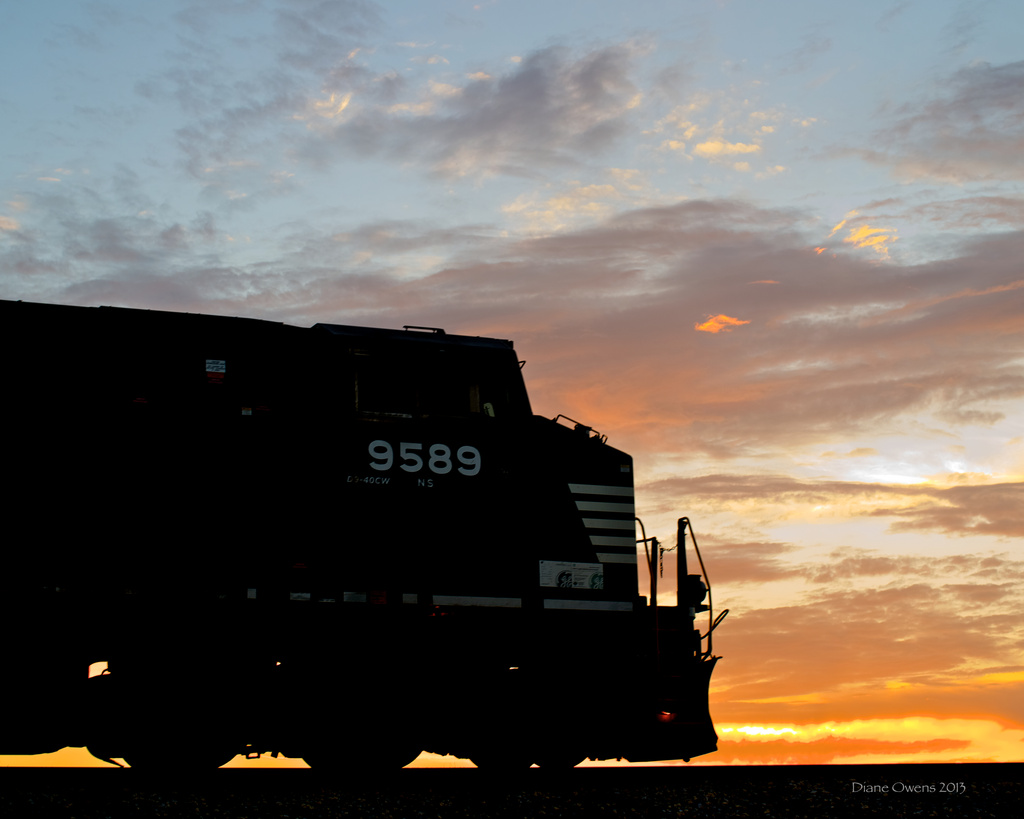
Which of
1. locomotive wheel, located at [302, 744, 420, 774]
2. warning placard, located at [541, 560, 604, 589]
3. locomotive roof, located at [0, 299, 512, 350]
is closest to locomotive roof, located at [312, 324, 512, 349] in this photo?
locomotive roof, located at [0, 299, 512, 350]

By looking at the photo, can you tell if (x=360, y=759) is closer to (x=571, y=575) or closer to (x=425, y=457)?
(x=571, y=575)

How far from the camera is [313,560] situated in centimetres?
1041

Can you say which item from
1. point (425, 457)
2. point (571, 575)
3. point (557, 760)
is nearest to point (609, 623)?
point (571, 575)

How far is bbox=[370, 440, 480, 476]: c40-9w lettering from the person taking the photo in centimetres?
1074

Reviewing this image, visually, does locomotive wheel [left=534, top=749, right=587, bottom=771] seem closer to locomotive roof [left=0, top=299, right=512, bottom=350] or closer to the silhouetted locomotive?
the silhouetted locomotive

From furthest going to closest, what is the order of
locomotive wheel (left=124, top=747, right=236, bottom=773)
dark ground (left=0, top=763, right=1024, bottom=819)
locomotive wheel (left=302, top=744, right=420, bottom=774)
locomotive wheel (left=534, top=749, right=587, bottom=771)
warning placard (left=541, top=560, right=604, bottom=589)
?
warning placard (left=541, top=560, right=604, bottom=589)
locomotive wheel (left=534, top=749, right=587, bottom=771)
locomotive wheel (left=302, top=744, right=420, bottom=774)
locomotive wheel (left=124, top=747, right=236, bottom=773)
dark ground (left=0, top=763, right=1024, bottom=819)

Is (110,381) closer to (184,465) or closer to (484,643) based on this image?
(184,465)

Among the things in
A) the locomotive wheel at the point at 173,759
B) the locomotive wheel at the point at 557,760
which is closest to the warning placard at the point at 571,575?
the locomotive wheel at the point at 557,760

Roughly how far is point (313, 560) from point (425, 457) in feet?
5.35

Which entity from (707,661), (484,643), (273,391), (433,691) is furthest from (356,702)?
(707,661)

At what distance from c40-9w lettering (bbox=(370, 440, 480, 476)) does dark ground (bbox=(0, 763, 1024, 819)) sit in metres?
3.15

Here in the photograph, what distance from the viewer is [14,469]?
978cm

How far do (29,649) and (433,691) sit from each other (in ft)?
13.1

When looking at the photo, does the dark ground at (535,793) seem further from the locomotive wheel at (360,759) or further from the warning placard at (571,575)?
the warning placard at (571,575)
